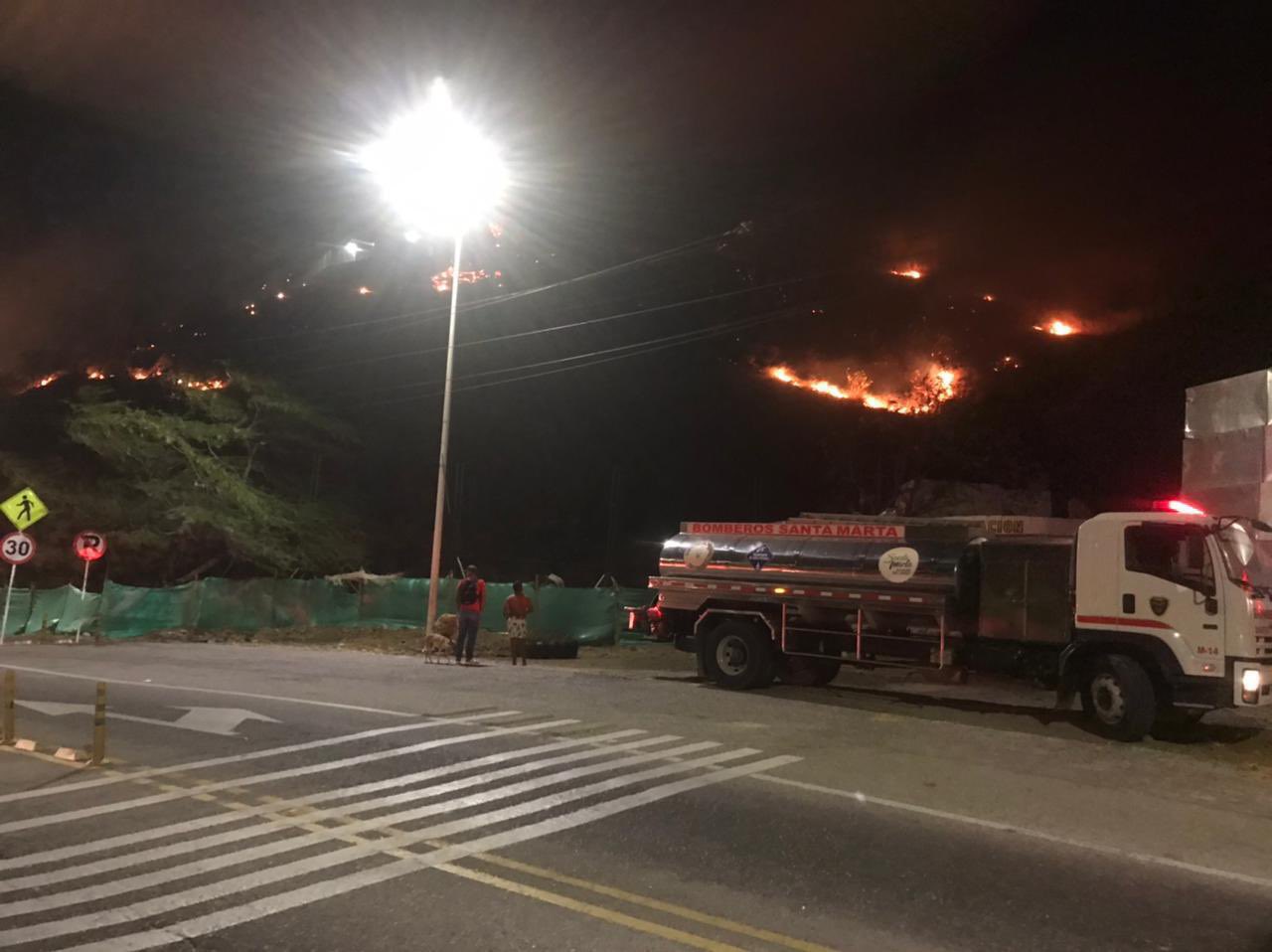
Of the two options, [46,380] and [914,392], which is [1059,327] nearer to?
[914,392]

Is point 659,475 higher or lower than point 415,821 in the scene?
higher

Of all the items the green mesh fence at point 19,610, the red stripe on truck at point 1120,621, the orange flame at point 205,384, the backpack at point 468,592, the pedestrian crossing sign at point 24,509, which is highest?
the orange flame at point 205,384

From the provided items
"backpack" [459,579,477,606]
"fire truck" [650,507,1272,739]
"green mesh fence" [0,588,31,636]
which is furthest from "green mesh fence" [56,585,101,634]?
"fire truck" [650,507,1272,739]

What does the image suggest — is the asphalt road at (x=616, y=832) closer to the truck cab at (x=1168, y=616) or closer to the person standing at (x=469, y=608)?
the truck cab at (x=1168, y=616)

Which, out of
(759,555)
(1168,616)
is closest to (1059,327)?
(759,555)

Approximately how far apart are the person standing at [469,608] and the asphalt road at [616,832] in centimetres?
515

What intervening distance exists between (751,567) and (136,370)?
59.2 meters

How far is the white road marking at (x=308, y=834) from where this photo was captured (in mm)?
5059

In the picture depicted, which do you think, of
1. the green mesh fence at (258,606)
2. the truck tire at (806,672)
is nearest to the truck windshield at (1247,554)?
the truck tire at (806,672)

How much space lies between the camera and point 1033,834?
676cm

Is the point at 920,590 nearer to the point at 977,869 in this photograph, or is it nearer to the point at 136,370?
the point at 977,869

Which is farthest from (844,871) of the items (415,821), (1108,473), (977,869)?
(1108,473)

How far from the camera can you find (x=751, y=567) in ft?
46.5

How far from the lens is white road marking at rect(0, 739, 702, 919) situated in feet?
16.6
